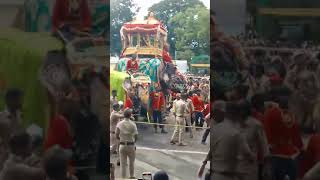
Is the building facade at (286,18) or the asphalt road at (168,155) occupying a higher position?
the building facade at (286,18)

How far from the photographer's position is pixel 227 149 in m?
2.72

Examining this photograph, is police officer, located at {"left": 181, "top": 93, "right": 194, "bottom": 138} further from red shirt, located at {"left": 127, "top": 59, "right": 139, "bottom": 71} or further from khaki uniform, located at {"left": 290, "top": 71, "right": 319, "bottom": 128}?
khaki uniform, located at {"left": 290, "top": 71, "right": 319, "bottom": 128}

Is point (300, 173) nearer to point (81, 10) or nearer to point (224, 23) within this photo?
point (224, 23)

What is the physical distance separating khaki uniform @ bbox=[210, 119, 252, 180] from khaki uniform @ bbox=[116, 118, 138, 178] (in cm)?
182

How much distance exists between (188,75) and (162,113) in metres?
0.59

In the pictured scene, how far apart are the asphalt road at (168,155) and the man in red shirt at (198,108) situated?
0.38ft

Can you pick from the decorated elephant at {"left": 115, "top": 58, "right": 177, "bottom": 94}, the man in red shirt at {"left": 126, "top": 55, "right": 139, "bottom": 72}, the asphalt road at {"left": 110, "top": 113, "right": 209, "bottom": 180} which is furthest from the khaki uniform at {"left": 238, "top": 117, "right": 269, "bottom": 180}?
the man in red shirt at {"left": 126, "top": 55, "right": 139, "bottom": 72}

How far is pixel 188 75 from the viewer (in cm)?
631

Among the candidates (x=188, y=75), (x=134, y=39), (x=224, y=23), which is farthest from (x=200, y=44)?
(x=224, y=23)

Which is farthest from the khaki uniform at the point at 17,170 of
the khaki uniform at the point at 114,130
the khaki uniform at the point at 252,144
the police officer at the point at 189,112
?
the police officer at the point at 189,112

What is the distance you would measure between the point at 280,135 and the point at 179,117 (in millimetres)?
3068

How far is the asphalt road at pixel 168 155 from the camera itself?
→ 185 inches

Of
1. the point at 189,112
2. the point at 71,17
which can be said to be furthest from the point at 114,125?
the point at 71,17

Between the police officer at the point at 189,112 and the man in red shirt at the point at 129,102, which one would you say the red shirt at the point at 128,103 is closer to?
the man in red shirt at the point at 129,102
